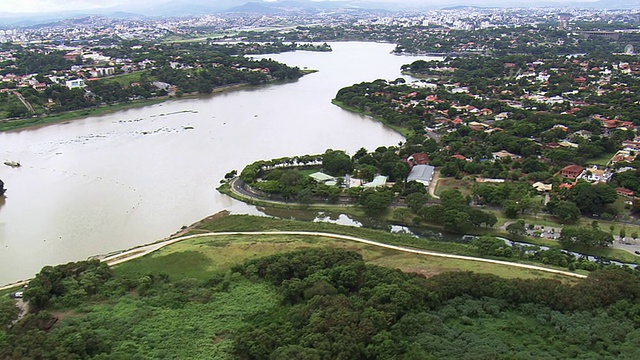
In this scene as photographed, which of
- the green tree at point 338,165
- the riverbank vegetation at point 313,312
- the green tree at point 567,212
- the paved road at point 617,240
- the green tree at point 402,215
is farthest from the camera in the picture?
the green tree at point 338,165

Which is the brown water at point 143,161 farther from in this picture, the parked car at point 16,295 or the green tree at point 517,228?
the green tree at point 517,228

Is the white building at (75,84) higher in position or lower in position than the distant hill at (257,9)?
higher

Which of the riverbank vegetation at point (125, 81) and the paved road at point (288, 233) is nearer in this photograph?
the paved road at point (288, 233)

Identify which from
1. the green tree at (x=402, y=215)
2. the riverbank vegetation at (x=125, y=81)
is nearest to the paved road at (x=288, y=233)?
the green tree at (x=402, y=215)

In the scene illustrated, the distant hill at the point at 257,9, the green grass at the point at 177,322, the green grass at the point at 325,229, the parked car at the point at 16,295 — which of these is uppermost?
the green grass at the point at 177,322

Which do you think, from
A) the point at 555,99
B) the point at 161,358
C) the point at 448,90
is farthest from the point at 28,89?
the point at 555,99

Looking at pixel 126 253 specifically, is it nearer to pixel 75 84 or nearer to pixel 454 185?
pixel 454 185

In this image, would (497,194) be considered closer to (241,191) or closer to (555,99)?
(241,191)

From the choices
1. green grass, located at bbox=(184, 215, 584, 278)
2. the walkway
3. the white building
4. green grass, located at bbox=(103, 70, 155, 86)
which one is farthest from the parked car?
green grass, located at bbox=(103, 70, 155, 86)

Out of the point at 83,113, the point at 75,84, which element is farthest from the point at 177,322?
the point at 75,84
